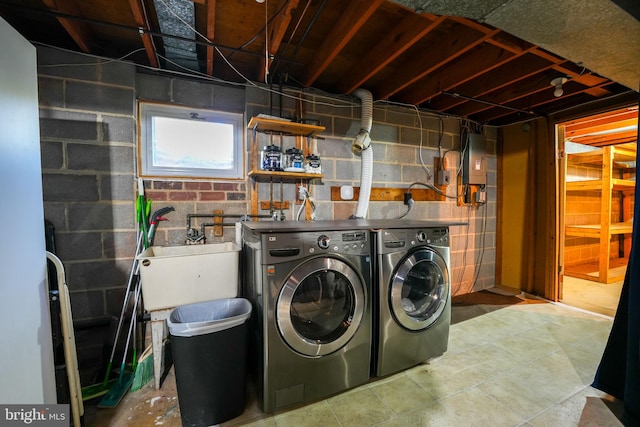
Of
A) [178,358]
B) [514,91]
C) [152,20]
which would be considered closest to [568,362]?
[514,91]

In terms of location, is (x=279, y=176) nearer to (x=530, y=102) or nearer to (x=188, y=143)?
(x=188, y=143)

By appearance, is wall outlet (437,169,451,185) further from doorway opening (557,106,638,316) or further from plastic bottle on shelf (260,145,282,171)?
plastic bottle on shelf (260,145,282,171)

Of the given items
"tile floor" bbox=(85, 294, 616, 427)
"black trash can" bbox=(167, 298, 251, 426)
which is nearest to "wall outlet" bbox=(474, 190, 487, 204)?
"tile floor" bbox=(85, 294, 616, 427)

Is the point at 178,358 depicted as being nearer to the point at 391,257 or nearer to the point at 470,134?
the point at 391,257

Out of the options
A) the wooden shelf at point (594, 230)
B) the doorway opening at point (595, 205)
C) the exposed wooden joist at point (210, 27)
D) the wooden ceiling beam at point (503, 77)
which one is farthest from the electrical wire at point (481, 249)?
the exposed wooden joist at point (210, 27)

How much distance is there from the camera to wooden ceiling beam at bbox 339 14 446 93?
5.17ft

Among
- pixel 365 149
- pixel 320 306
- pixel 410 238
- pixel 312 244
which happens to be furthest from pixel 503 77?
pixel 320 306

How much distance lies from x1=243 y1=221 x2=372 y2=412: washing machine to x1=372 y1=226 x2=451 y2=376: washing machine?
0.31 feet

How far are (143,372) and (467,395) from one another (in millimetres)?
2054

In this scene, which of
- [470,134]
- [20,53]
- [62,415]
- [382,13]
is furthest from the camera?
[470,134]

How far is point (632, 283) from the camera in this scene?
1.37 m

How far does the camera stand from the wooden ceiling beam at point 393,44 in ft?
5.17

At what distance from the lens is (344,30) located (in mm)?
1648

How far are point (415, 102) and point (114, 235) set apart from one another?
117 inches
